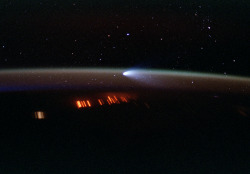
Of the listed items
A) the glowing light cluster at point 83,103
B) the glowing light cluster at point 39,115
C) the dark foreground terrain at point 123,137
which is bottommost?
the dark foreground terrain at point 123,137

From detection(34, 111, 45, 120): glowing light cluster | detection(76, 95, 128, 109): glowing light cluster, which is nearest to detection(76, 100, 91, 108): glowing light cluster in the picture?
detection(76, 95, 128, 109): glowing light cluster

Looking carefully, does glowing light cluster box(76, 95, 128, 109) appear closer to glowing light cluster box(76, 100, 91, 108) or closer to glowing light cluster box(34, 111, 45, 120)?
glowing light cluster box(76, 100, 91, 108)

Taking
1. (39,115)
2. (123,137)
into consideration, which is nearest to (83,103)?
(39,115)

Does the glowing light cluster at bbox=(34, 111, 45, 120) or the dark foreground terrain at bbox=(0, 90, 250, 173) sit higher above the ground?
the glowing light cluster at bbox=(34, 111, 45, 120)

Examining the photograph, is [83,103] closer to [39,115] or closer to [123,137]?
[39,115]

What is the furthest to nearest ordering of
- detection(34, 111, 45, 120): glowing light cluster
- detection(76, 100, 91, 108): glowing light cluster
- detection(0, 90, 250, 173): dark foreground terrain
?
1. detection(76, 100, 91, 108): glowing light cluster
2. detection(34, 111, 45, 120): glowing light cluster
3. detection(0, 90, 250, 173): dark foreground terrain

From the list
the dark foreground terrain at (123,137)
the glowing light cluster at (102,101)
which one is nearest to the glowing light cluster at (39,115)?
the dark foreground terrain at (123,137)

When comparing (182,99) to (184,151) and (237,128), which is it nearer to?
(237,128)

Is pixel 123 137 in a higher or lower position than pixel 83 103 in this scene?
lower

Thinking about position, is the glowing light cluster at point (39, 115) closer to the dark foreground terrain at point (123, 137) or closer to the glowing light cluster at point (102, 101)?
the dark foreground terrain at point (123, 137)
